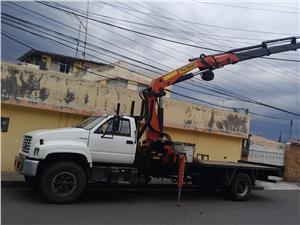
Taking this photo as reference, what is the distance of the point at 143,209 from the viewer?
404 inches

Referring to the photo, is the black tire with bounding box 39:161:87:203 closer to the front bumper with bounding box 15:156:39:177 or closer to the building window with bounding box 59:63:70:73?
the front bumper with bounding box 15:156:39:177

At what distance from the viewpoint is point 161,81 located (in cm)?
1330

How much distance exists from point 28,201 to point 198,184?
5885 millimetres

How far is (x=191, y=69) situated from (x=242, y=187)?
4175mm

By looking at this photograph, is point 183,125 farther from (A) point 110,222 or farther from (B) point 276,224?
(A) point 110,222

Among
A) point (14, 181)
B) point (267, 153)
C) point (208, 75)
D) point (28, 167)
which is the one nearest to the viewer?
point (28, 167)

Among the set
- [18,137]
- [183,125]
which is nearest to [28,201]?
[18,137]

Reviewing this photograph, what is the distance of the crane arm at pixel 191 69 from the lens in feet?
42.4

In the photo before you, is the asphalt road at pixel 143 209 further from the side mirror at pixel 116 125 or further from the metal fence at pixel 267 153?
the metal fence at pixel 267 153

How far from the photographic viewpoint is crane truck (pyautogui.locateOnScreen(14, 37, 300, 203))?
10.2 meters

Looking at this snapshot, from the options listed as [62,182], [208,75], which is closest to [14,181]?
[62,182]

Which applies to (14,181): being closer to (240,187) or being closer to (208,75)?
(240,187)

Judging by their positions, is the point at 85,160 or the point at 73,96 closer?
the point at 85,160

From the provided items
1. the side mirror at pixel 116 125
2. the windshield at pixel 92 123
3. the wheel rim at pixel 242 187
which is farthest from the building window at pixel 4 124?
the wheel rim at pixel 242 187
